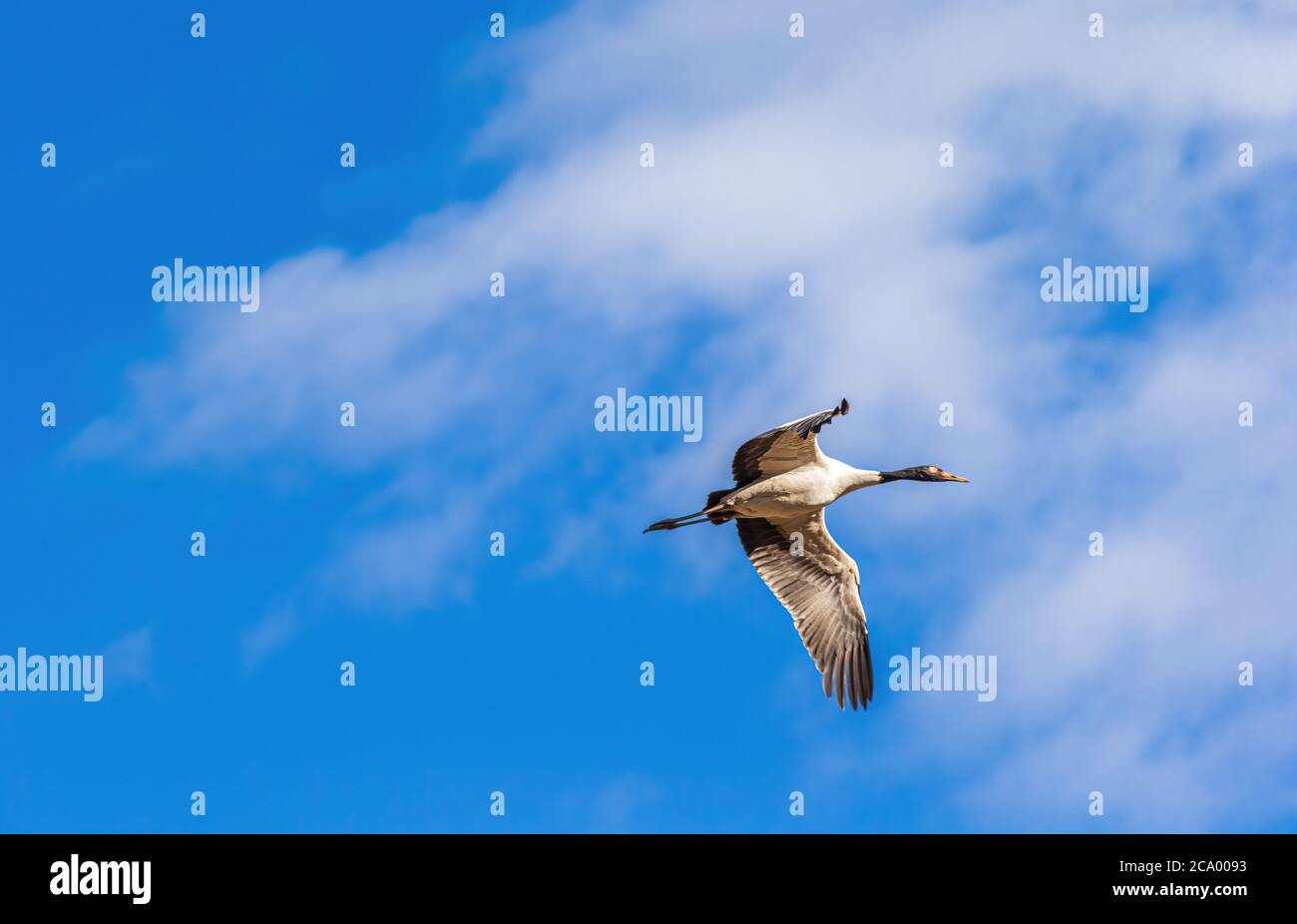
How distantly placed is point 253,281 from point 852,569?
470 inches

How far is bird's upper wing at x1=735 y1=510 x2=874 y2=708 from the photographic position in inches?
1125

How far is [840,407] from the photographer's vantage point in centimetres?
2391

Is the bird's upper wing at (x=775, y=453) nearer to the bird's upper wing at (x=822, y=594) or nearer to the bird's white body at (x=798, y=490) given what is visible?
the bird's white body at (x=798, y=490)

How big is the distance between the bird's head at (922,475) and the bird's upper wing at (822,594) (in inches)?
55.4

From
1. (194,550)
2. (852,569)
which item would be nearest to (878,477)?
(852,569)

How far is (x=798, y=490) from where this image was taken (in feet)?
88.8

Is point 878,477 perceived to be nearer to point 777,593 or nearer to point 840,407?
point 777,593

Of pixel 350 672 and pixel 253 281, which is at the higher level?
pixel 253 281

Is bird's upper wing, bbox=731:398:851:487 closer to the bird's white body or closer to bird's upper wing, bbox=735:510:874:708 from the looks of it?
the bird's white body

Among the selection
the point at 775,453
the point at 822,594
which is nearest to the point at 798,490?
the point at 775,453

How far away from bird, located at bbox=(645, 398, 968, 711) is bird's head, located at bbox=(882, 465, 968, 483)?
0.02 m

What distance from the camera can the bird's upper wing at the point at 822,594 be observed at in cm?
2856
